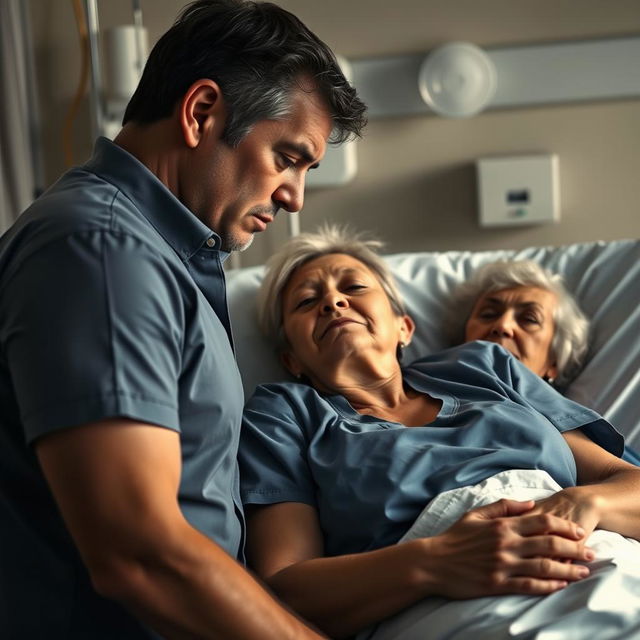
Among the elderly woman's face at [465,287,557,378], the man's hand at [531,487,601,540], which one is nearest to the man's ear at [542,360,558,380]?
the elderly woman's face at [465,287,557,378]

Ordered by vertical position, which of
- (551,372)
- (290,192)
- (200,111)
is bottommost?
(551,372)

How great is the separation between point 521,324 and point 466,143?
763 millimetres

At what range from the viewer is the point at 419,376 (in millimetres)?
1928

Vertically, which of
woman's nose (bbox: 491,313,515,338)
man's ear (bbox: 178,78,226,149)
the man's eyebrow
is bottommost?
woman's nose (bbox: 491,313,515,338)

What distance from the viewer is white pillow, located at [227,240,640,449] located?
2.04 meters

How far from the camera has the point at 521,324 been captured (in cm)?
211

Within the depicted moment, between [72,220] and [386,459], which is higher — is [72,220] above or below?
above

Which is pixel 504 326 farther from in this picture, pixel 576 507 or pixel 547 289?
pixel 576 507

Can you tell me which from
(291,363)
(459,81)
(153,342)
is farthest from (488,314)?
(153,342)

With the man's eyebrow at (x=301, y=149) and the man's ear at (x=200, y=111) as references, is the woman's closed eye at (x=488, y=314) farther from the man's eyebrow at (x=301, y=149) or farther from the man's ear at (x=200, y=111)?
the man's ear at (x=200, y=111)

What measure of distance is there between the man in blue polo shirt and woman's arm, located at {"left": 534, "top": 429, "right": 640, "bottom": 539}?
19.8 inches

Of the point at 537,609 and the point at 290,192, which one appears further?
the point at 290,192

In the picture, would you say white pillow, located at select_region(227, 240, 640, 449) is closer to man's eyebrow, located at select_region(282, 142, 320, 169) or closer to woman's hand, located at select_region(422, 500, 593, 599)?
woman's hand, located at select_region(422, 500, 593, 599)

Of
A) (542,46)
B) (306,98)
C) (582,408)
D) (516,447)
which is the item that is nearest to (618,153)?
(542,46)
